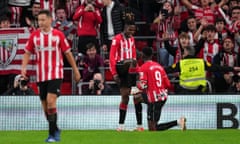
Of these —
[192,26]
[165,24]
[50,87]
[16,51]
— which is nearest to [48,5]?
[16,51]

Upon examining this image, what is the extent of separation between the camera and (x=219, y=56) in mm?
20344

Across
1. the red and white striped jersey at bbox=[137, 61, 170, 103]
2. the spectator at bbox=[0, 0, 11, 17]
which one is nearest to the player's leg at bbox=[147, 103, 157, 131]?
the red and white striped jersey at bbox=[137, 61, 170, 103]

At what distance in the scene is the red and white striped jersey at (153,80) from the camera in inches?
677

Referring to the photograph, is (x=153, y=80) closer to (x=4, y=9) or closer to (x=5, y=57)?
(x=5, y=57)

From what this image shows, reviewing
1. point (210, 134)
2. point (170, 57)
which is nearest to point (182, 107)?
point (170, 57)

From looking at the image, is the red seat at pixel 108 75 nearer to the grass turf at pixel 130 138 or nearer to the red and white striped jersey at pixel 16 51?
the red and white striped jersey at pixel 16 51

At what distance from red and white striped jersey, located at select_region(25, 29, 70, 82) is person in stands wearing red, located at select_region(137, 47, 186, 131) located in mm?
3799

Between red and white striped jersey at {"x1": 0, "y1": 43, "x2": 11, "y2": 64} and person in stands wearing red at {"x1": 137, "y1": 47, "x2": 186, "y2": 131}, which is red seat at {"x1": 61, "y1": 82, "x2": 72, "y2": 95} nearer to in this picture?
red and white striped jersey at {"x1": 0, "y1": 43, "x2": 11, "y2": 64}

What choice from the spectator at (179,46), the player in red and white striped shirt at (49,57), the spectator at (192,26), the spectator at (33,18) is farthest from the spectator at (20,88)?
the player in red and white striped shirt at (49,57)

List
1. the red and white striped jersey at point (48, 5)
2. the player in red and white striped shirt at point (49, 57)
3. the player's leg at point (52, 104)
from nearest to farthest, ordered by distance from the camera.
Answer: the player's leg at point (52, 104)
the player in red and white striped shirt at point (49, 57)
the red and white striped jersey at point (48, 5)

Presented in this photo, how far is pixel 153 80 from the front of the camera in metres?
17.3

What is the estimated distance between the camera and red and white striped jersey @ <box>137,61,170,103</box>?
56.4 feet

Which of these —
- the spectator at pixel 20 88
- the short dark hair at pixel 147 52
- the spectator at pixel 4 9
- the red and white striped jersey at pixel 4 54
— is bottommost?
the spectator at pixel 20 88

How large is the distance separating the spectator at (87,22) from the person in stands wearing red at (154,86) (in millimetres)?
3215
